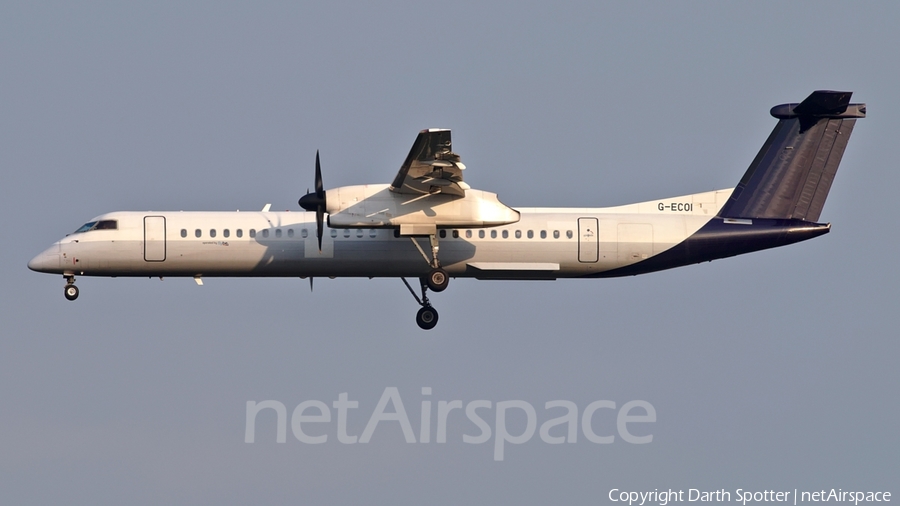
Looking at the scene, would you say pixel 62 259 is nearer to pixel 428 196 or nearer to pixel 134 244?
pixel 134 244

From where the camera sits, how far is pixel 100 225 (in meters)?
30.5

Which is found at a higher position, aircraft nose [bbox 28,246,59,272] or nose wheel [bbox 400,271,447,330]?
aircraft nose [bbox 28,246,59,272]

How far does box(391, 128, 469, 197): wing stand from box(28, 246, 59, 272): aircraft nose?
25.7 ft

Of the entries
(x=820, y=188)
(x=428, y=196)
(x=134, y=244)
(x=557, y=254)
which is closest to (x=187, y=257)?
(x=134, y=244)

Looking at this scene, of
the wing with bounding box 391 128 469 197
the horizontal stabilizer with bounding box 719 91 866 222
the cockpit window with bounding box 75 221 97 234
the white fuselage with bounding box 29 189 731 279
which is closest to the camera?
the wing with bounding box 391 128 469 197

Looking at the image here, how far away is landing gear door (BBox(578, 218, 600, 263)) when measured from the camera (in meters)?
30.4

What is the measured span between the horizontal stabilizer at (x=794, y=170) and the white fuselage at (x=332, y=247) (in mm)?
1502

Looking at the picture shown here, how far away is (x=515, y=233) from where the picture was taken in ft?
99.6

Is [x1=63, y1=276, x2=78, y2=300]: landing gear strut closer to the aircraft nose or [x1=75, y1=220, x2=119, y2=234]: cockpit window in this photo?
the aircraft nose

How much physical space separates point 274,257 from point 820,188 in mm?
12311

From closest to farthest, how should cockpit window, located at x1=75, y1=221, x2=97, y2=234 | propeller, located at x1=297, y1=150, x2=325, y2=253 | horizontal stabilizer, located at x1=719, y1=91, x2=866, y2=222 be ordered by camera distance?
propeller, located at x1=297, y1=150, x2=325, y2=253 < cockpit window, located at x1=75, y1=221, x2=97, y2=234 < horizontal stabilizer, located at x1=719, y1=91, x2=866, y2=222

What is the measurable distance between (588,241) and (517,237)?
158 cm

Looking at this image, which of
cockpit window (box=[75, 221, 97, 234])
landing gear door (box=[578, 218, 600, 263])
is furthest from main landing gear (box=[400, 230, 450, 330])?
cockpit window (box=[75, 221, 97, 234])

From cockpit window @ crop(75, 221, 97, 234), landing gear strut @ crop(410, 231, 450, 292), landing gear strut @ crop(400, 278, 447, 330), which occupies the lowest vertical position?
landing gear strut @ crop(400, 278, 447, 330)
